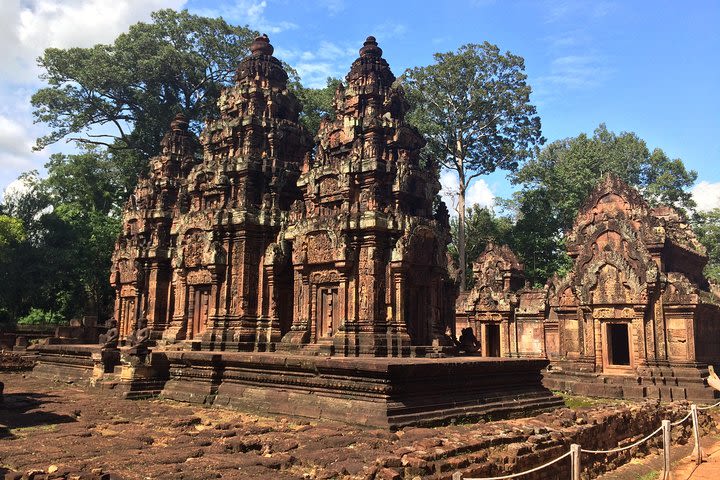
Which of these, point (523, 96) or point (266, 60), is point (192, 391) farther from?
point (523, 96)

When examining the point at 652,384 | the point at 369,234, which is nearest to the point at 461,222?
the point at 652,384

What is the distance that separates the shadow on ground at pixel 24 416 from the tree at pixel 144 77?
2490 cm

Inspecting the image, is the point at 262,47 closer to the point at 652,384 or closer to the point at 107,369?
the point at 107,369

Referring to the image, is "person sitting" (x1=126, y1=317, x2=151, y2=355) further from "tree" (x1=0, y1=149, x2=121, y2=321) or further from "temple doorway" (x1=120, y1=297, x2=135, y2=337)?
"tree" (x1=0, y1=149, x2=121, y2=321)

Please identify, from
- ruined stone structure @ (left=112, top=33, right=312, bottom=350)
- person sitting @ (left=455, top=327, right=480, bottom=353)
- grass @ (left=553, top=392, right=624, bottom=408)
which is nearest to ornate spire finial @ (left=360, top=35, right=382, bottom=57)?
ruined stone structure @ (left=112, top=33, right=312, bottom=350)

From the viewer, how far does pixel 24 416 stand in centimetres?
1043

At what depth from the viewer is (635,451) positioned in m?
9.91

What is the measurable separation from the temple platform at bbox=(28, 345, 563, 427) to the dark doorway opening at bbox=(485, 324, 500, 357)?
11820 mm

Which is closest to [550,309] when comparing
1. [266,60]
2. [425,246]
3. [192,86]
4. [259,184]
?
[425,246]

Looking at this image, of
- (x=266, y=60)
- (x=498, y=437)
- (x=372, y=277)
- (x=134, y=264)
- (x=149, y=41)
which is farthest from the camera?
(x=149, y=41)

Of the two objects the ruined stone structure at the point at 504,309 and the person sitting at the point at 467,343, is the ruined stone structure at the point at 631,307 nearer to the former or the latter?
the ruined stone structure at the point at 504,309

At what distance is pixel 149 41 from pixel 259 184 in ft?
71.3

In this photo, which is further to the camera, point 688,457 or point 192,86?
point 192,86

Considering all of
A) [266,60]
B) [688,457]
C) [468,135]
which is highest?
[468,135]
